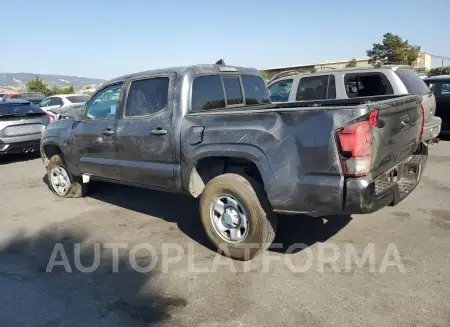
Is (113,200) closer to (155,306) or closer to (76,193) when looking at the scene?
(76,193)

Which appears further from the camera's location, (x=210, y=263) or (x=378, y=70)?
(x=378, y=70)

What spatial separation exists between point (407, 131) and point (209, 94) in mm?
2129

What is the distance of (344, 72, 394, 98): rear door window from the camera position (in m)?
6.99

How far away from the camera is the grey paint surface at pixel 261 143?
3154 mm

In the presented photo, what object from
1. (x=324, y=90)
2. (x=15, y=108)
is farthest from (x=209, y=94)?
(x=15, y=108)

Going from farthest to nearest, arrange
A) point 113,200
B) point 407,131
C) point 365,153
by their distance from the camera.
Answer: point 113,200
point 407,131
point 365,153

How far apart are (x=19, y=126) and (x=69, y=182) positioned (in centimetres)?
418

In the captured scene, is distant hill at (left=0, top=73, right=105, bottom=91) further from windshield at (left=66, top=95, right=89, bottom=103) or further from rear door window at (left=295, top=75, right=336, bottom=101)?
rear door window at (left=295, top=75, right=336, bottom=101)

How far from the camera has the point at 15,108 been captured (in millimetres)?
9727

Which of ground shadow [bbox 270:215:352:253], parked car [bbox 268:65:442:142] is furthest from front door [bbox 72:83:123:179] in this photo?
parked car [bbox 268:65:442:142]

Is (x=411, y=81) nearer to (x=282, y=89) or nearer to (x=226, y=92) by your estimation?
(x=282, y=89)

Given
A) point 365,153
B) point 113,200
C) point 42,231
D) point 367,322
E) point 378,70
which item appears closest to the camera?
point 367,322

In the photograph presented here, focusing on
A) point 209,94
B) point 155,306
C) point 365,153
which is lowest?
point 155,306

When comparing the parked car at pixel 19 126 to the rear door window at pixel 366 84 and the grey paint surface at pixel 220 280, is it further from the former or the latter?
the rear door window at pixel 366 84
